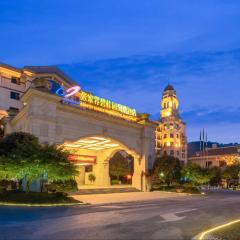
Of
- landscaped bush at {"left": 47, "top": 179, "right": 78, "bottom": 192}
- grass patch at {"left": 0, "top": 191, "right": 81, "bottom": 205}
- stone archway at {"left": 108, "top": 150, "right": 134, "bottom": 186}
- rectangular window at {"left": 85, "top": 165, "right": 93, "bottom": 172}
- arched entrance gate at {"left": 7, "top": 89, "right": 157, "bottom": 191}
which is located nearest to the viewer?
grass patch at {"left": 0, "top": 191, "right": 81, "bottom": 205}

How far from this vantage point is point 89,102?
144 ft

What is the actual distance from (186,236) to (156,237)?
1.15 m

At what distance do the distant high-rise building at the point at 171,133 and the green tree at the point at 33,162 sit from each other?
112442 mm

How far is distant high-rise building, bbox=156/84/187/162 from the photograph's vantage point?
14012 centimetres

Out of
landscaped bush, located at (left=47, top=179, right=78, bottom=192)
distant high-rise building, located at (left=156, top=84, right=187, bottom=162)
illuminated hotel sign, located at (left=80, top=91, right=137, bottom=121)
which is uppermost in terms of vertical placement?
distant high-rise building, located at (left=156, top=84, right=187, bottom=162)

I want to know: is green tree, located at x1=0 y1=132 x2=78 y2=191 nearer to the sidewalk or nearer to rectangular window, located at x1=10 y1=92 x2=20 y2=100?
the sidewalk

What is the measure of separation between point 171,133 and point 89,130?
3953 inches

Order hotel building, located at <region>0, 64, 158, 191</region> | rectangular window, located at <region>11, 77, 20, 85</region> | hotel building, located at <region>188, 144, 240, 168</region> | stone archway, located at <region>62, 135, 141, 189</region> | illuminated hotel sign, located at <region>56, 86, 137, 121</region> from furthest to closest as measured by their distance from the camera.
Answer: hotel building, located at <region>188, 144, 240, 168</region> < rectangular window, located at <region>11, 77, 20, 85</region> < stone archway, located at <region>62, 135, 141, 189</region> < illuminated hotel sign, located at <region>56, 86, 137, 121</region> < hotel building, located at <region>0, 64, 158, 191</region>

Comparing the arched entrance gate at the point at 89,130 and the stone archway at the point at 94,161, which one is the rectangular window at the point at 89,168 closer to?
the stone archway at the point at 94,161

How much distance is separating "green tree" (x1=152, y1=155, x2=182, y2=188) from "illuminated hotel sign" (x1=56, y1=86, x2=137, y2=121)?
760 cm

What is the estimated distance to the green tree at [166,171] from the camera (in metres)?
50.2

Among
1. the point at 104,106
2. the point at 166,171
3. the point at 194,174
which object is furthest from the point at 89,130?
the point at 194,174

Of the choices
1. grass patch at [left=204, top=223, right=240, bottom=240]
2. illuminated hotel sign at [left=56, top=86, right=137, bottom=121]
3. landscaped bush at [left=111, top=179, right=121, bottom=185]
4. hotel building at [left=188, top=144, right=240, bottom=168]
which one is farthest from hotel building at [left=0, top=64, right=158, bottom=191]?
hotel building at [left=188, top=144, right=240, bottom=168]

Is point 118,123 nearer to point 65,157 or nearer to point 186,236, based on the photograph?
point 65,157
